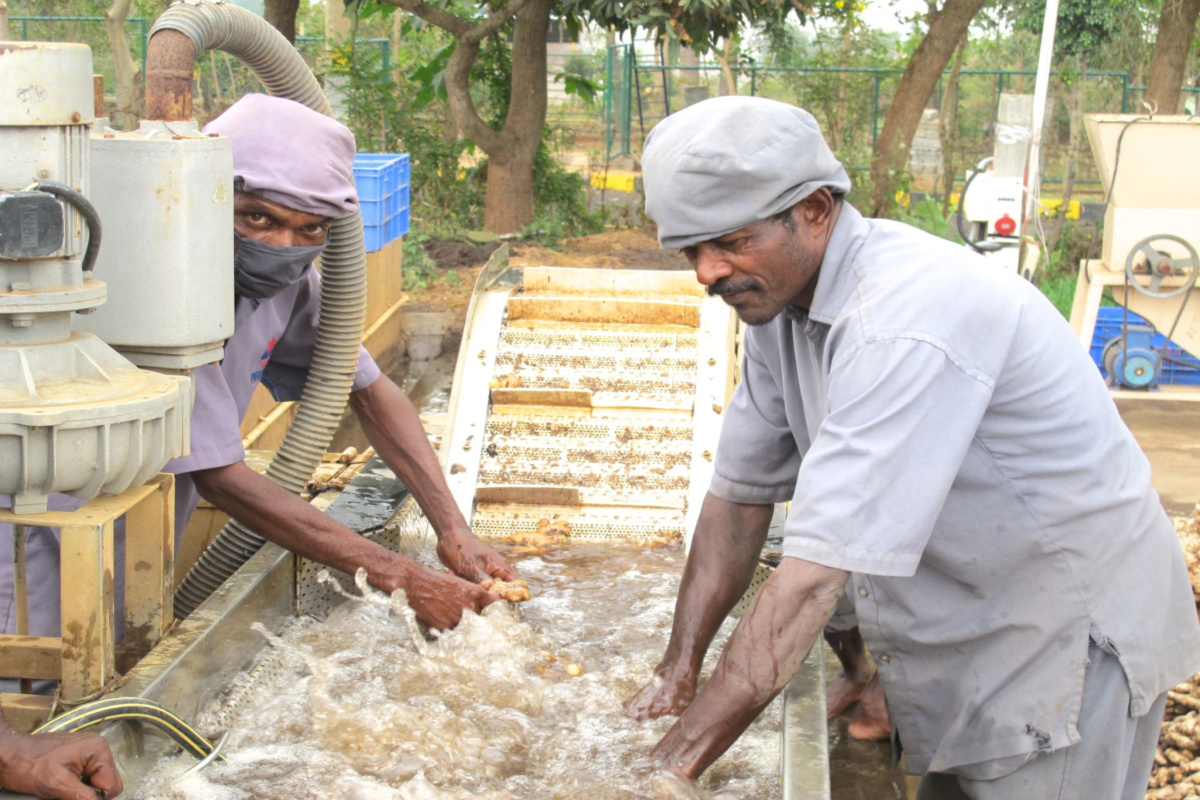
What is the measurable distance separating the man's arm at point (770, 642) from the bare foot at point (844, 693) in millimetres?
1480

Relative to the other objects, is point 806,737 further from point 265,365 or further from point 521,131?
point 521,131

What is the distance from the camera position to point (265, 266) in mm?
2438

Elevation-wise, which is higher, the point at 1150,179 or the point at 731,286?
the point at 1150,179

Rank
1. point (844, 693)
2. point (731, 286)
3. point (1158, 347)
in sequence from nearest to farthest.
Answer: point (731, 286)
point (844, 693)
point (1158, 347)

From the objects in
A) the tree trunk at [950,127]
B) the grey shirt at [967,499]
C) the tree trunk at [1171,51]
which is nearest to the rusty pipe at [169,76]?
the grey shirt at [967,499]

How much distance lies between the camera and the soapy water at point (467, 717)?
7.04ft

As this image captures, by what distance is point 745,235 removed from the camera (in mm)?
1841

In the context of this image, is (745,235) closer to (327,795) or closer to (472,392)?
(327,795)

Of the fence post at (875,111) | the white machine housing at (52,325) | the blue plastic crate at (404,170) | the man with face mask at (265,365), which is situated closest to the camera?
the white machine housing at (52,325)

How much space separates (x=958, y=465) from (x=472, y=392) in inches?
98.8

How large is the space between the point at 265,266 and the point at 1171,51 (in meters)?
9.49

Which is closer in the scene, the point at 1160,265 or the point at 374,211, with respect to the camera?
the point at 1160,265

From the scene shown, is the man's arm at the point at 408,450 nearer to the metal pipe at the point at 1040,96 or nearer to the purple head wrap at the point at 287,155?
the purple head wrap at the point at 287,155

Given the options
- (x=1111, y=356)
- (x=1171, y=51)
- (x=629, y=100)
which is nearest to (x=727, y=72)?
(x=629, y=100)
